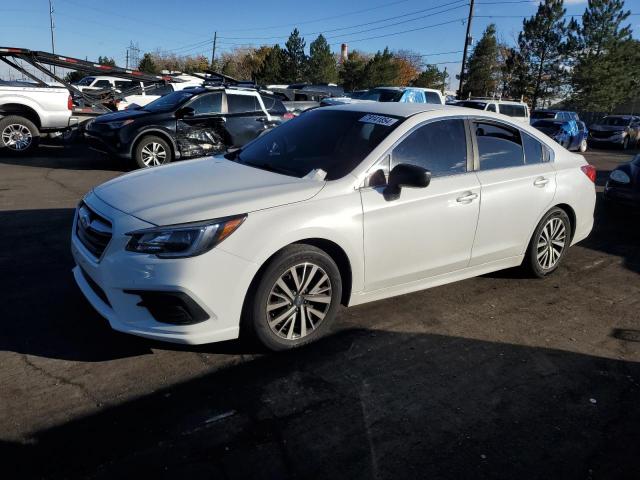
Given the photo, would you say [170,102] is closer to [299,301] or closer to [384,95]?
[299,301]

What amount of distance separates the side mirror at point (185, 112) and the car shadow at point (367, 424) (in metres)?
7.59

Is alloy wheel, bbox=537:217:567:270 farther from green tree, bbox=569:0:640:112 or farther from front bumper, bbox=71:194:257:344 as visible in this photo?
green tree, bbox=569:0:640:112

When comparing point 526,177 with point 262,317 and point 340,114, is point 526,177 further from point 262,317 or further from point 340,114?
point 262,317

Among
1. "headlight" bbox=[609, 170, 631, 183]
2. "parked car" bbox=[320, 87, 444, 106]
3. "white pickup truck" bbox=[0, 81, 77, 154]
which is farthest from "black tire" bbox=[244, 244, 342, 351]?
"parked car" bbox=[320, 87, 444, 106]

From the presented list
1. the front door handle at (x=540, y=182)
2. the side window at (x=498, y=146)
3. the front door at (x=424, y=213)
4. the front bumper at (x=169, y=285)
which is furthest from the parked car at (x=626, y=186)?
the front bumper at (x=169, y=285)

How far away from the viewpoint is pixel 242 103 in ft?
35.8

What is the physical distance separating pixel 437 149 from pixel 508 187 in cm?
80

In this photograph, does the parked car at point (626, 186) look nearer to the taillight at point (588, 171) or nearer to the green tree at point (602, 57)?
the taillight at point (588, 171)

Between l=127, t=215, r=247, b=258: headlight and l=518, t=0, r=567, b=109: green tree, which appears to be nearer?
l=127, t=215, r=247, b=258: headlight

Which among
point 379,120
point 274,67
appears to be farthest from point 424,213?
point 274,67

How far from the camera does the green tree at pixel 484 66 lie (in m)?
54.7

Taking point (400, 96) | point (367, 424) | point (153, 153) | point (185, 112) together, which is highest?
point (400, 96)

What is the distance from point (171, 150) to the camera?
401 inches

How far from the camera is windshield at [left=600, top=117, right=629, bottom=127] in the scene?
25.8 metres
